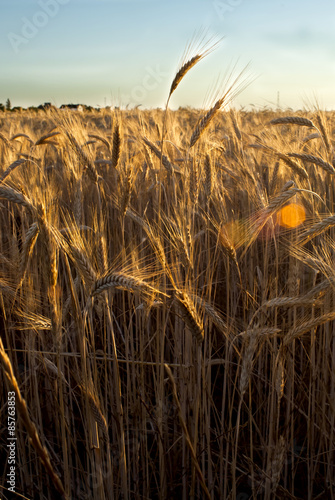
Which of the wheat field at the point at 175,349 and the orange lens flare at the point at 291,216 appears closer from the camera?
the wheat field at the point at 175,349

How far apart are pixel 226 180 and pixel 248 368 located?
2.67m

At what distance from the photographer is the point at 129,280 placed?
1121 millimetres

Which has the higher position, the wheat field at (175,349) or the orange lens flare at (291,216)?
the orange lens flare at (291,216)

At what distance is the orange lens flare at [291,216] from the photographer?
2080mm

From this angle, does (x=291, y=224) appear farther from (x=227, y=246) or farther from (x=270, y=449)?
(x=270, y=449)

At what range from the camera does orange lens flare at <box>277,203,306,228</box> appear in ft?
6.82

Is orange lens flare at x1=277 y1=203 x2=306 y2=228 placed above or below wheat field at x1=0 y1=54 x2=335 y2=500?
above

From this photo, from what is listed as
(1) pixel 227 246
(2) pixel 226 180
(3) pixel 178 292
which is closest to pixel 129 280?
(3) pixel 178 292

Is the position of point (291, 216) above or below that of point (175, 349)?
above

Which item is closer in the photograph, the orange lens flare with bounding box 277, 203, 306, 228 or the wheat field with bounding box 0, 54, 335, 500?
the wheat field with bounding box 0, 54, 335, 500

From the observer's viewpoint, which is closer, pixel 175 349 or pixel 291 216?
pixel 175 349

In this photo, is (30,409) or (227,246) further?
(30,409)

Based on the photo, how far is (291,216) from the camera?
7.17ft

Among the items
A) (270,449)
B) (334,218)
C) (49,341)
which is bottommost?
(270,449)
